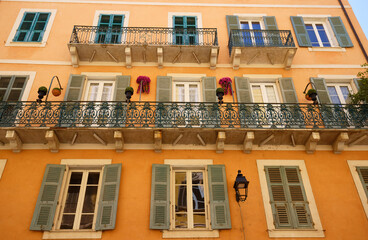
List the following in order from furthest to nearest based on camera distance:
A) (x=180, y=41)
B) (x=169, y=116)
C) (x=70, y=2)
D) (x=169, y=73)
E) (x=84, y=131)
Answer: (x=70, y=2) < (x=180, y=41) < (x=169, y=73) < (x=169, y=116) < (x=84, y=131)

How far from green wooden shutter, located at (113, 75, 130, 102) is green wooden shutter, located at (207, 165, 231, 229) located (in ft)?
11.5

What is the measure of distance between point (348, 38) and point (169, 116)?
755cm

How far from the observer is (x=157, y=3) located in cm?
1194

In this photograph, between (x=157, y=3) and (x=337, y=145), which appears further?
(x=157, y=3)

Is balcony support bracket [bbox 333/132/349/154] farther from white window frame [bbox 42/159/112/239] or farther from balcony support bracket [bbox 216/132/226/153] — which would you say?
white window frame [bbox 42/159/112/239]

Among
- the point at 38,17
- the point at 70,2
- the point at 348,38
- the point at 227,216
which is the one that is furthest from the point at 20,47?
the point at 348,38

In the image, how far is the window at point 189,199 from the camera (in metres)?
6.84

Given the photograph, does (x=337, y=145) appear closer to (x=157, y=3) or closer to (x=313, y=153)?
(x=313, y=153)

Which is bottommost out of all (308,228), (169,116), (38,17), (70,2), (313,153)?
(308,228)

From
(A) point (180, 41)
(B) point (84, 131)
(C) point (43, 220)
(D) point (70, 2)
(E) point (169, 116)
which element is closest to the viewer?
(C) point (43, 220)

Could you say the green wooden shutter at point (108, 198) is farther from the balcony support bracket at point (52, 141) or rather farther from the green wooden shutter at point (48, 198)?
the balcony support bracket at point (52, 141)

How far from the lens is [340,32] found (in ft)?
36.4

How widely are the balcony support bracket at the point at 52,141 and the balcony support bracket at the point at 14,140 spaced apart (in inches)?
30.9

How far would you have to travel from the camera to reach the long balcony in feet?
25.6
